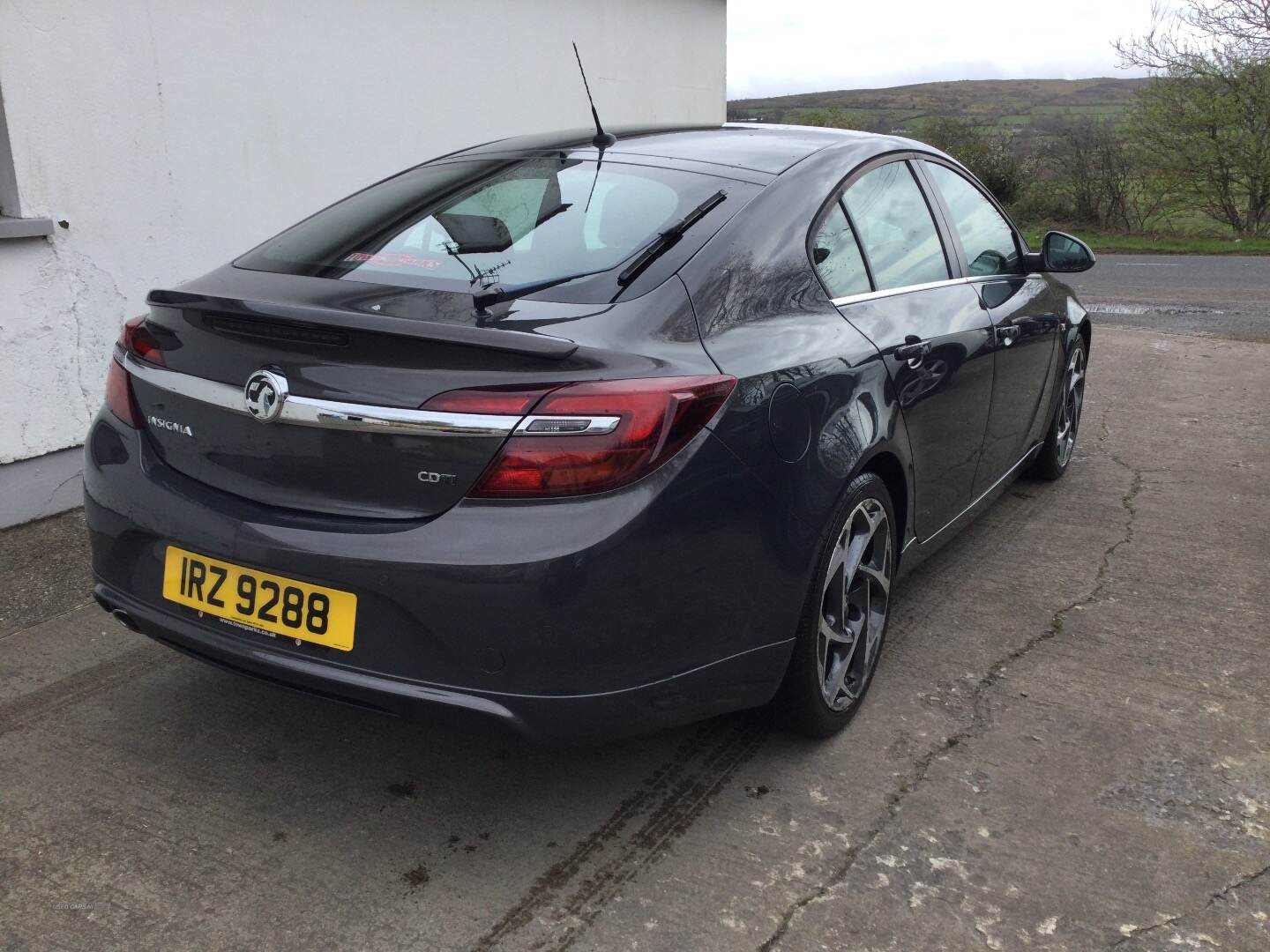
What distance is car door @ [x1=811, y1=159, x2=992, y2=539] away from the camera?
124 inches

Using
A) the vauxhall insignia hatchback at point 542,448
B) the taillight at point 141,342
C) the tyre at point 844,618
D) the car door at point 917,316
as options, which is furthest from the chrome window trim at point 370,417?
the car door at point 917,316

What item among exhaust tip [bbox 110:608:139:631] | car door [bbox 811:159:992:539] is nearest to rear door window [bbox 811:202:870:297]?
car door [bbox 811:159:992:539]

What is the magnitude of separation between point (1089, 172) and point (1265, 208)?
3.49 metres

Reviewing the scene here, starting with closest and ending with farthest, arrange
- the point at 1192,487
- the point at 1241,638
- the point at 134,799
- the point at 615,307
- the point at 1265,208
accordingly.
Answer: the point at 615,307 < the point at 134,799 < the point at 1241,638 < the point at 1192,487 < the point at 1265,208

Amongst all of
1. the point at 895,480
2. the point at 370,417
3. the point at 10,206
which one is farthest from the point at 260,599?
the point at 10,206

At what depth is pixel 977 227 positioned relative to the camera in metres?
4.26

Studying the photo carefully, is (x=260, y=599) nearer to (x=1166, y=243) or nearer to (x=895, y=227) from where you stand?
(x=895, y=227)

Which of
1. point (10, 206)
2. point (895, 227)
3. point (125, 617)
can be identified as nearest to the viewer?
point (125, 617)

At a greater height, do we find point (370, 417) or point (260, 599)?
point (370, 417)

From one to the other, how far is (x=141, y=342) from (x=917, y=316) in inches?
83.2

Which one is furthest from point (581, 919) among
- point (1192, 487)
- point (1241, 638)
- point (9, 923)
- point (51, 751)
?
point (1192, 487)

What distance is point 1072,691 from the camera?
3.29 meters

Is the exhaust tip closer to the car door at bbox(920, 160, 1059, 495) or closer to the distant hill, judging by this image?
the car door at bbox(920, 160, 1059, 495)

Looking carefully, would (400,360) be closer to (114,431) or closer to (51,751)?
(114,431)
